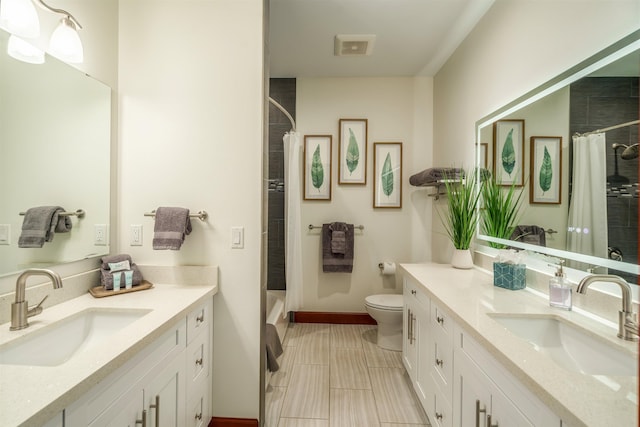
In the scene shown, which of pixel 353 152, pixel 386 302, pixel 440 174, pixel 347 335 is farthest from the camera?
pixel 353 152

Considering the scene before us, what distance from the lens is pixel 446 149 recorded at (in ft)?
8.84

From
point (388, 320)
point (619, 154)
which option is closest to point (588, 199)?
point (619, 154)

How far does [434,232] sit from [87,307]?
2802mm

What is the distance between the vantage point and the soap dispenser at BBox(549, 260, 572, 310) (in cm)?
121

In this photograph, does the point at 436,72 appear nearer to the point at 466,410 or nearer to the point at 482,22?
the point at 482,22

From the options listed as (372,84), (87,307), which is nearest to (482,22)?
(372,84)

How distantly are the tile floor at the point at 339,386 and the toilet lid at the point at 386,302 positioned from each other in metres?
0.42

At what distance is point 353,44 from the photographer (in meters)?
2.44

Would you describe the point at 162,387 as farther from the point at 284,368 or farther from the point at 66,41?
the point at 66,41

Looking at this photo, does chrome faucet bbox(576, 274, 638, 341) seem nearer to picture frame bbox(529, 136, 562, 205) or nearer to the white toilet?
picture frame bbox(529, 136, 562, 205)

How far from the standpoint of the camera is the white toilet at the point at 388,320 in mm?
2482

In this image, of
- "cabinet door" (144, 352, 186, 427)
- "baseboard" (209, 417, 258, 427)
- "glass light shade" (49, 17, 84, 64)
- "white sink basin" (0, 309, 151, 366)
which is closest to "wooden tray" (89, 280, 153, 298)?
"white sink basin" (0, 309, 151, 366)

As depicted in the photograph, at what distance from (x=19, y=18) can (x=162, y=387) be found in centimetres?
151

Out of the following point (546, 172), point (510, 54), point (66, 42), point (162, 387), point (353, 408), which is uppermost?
point (510, 54)
